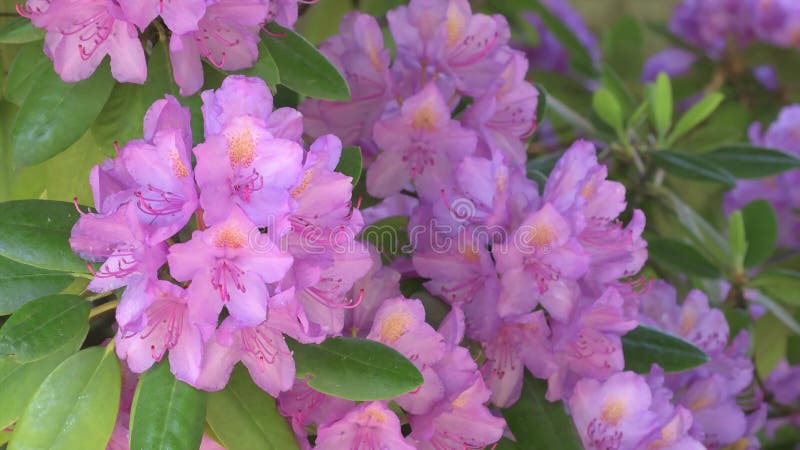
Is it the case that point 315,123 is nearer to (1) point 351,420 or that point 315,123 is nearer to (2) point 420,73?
(2) point 420,73

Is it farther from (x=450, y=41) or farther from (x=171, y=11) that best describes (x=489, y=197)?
(x=171, y=11)

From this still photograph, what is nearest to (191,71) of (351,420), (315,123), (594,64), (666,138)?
(315,123)

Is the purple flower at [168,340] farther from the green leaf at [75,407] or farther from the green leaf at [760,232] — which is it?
the green leaf at [760,232]

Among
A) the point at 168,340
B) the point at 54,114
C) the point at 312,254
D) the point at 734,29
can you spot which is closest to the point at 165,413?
the point at 168,340

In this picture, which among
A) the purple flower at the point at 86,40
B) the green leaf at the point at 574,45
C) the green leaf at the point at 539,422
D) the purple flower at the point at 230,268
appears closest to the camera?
the purple flower at the point at 230,268

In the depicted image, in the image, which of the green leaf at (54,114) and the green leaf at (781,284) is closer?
the green leaf at (54,114)

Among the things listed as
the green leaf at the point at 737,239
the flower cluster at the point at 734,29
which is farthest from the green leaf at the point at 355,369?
the flower cluster at the point at 734,29

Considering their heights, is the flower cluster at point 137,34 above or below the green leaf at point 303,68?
above

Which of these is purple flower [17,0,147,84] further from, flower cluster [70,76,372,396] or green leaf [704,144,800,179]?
green leaf [704,144,800,179]
